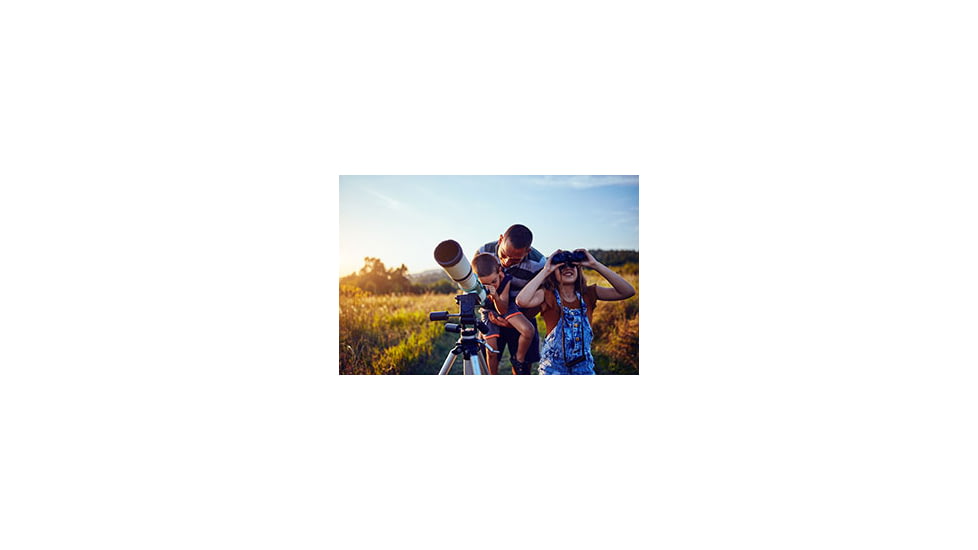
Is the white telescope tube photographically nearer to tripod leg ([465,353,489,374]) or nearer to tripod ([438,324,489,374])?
tripod ([438,324,489,374])

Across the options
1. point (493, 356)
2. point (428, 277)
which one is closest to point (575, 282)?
point (493, 356)

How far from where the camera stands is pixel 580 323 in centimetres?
331

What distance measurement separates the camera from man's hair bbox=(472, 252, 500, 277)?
3.31m

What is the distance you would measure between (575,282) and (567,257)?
178mm

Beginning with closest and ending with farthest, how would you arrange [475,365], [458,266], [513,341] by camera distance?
[458,266]
[475,365]
[513,341]

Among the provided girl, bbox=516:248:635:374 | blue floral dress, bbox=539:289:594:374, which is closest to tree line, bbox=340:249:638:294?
girl, bbox=516:248:635:374

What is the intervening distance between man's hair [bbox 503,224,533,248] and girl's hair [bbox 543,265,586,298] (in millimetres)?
278

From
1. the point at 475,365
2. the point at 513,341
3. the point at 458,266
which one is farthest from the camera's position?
the point at 513,341

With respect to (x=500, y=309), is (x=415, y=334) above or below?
below

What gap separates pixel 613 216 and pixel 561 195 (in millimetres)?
376

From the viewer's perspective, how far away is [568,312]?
A: 330 centimetres

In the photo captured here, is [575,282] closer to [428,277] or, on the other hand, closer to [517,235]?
[517,235]

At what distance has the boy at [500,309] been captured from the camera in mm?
3311

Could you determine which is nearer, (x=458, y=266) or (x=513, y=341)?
(x=458, y=266)
